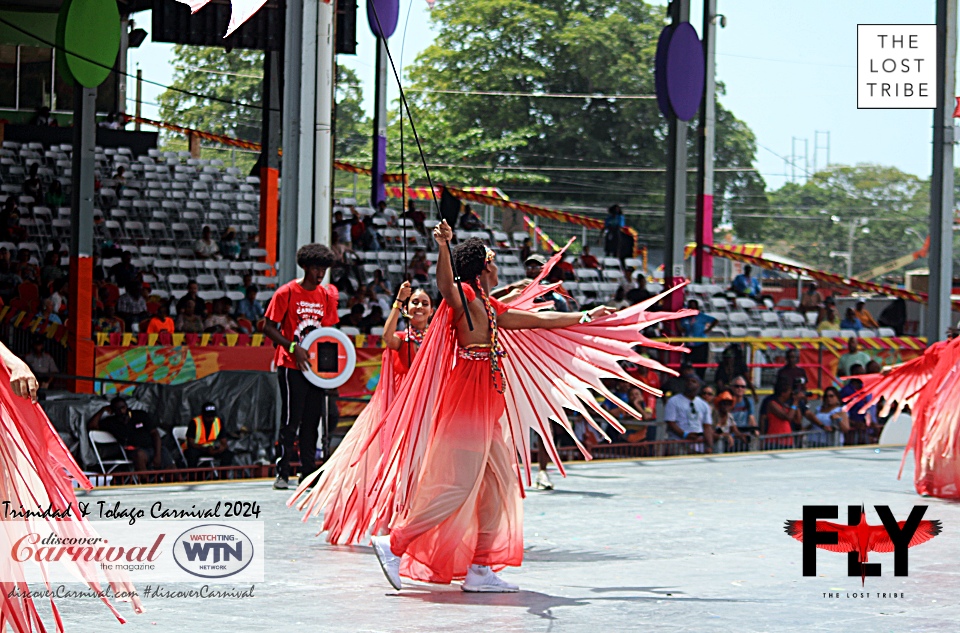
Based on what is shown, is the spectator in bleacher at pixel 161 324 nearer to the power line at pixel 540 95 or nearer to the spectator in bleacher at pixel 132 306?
the spectator in bleacher at pixel 132 306

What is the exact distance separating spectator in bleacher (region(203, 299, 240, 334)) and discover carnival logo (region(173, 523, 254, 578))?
10137 mm

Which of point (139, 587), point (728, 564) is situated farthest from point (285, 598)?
point (728, 564)

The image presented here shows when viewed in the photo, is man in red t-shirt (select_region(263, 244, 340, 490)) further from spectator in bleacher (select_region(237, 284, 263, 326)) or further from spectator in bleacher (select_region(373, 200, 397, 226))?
spectator in bleacher (select_region(373, 200, 397, 226))

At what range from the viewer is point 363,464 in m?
8.09

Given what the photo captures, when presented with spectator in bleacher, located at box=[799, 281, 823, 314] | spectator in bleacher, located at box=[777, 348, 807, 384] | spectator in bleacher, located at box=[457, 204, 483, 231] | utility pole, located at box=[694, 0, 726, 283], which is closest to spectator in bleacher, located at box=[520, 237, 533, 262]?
spectator in bleacher, located at box=[457, 204, 483, 231]

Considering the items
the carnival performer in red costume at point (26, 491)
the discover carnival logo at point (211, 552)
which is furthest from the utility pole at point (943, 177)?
the carnival performer in red costume at point (26, 491)

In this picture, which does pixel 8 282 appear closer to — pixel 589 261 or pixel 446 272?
pixel 589 261

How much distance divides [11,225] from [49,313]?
183 inches

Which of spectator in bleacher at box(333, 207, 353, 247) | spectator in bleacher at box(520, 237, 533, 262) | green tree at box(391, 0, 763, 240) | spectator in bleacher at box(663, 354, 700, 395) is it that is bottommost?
spectator in bleacher at box(663, 354, 700, 395)

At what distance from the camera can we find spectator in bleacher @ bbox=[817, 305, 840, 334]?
2488cm

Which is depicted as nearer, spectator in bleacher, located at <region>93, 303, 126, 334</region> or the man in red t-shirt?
the man in red t-shirt

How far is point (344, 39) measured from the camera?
26281mm

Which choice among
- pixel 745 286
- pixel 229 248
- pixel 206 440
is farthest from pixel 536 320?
pixel 745 286

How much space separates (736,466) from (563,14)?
52.4 metres
